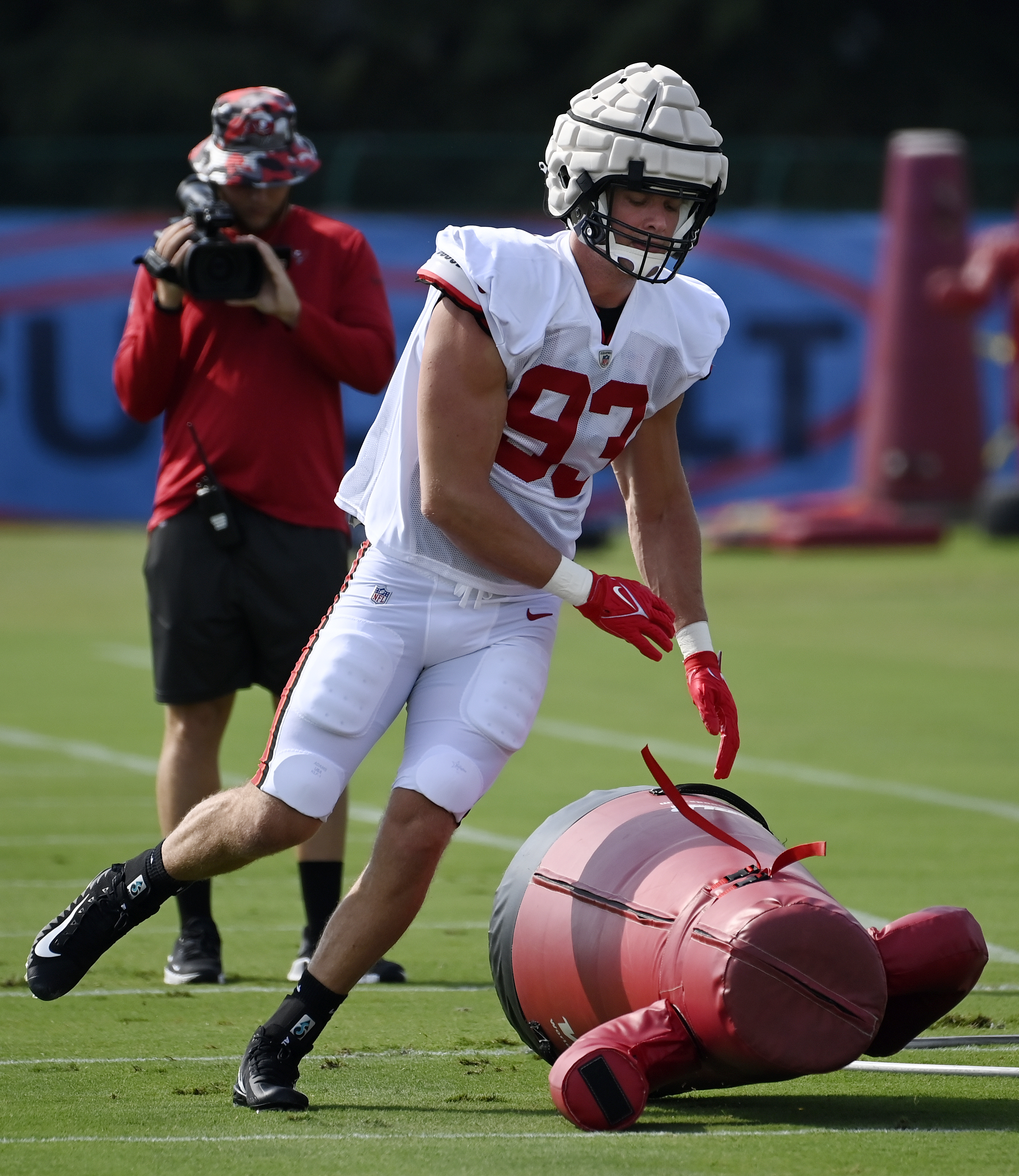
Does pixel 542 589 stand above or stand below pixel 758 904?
above

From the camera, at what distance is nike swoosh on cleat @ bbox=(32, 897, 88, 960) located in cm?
461

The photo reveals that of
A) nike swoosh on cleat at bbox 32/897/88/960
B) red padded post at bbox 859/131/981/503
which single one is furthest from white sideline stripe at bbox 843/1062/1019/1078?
red padded post at bbox 859/131/981/503

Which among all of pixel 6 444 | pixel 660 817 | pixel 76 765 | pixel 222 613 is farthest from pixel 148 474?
pixel 660 817

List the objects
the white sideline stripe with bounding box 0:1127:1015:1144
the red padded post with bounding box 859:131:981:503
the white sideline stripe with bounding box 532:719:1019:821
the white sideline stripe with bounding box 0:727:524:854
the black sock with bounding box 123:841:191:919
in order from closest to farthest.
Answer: the white sideline stripe with bounding box 0:1127:1015:1144 → the black sock with bounding box 123:841:191:919 → the white sideline stripe with bounding box 0:727:524:854 → the white sideline stripe with bounding box 532:719:1019:821 → the red padded post with bounding box 859:131:981:503

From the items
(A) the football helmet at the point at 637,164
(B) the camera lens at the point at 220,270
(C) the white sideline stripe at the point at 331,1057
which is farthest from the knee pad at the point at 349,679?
(B) the camera lens at the point at 220,270

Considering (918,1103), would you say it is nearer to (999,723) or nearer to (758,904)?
(758,904)

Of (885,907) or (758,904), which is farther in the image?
(885,907)

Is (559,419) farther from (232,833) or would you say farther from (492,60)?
(492,60)

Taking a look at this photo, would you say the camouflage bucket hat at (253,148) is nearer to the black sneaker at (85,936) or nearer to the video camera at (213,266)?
the video camera at (213,266)

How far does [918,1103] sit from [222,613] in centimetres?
229

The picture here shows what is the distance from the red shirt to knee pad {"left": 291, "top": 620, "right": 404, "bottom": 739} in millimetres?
1320

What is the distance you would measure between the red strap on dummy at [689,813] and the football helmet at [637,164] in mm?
1014

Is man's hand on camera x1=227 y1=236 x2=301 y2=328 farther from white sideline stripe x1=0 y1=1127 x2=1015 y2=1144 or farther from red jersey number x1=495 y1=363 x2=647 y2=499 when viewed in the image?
white sideline stripe x1=0 y1=1127 x2=1015 y2=1144

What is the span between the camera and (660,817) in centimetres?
458
